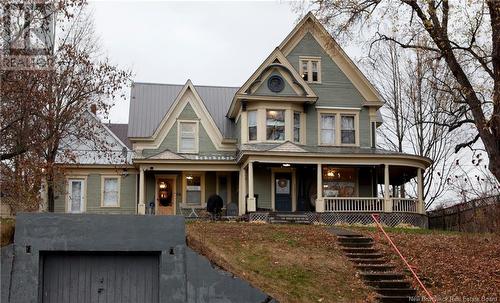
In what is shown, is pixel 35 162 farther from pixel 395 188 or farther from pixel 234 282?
pixel 395 188

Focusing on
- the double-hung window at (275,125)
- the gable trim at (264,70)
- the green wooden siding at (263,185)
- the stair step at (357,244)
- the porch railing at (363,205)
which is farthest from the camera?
the green wooden siding at (263,185)

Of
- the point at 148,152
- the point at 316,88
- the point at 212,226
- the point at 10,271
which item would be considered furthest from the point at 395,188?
the point at 10,271

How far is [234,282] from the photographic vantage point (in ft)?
48.8

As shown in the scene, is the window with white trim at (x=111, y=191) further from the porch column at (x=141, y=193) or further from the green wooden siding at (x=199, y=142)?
the green wooden siding at (x=199, y=142)

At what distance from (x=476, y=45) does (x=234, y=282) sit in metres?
9.70

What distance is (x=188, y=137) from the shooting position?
102ft

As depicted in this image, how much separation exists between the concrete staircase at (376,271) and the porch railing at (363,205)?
7.64 metres

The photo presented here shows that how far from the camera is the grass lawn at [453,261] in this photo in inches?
640

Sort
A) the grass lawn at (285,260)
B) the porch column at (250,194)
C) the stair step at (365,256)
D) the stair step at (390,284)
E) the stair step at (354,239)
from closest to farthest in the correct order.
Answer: the grass lawn at (285,260), the stair step at (390,284), the stair step at (365,256), the stair step at (354,239), the porch column at (250,194)

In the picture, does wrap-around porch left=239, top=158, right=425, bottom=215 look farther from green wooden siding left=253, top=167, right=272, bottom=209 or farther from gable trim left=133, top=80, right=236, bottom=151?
gable trim left=133, top=80, right=236, bottom=151

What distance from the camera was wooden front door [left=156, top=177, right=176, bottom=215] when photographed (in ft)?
102

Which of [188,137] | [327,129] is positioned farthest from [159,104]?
[327,129]

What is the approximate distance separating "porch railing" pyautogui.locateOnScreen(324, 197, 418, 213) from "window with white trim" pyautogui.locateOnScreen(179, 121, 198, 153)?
23.0ft

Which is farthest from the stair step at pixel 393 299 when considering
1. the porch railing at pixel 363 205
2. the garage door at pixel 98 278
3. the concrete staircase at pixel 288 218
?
the porch railing at pixel 363 205
